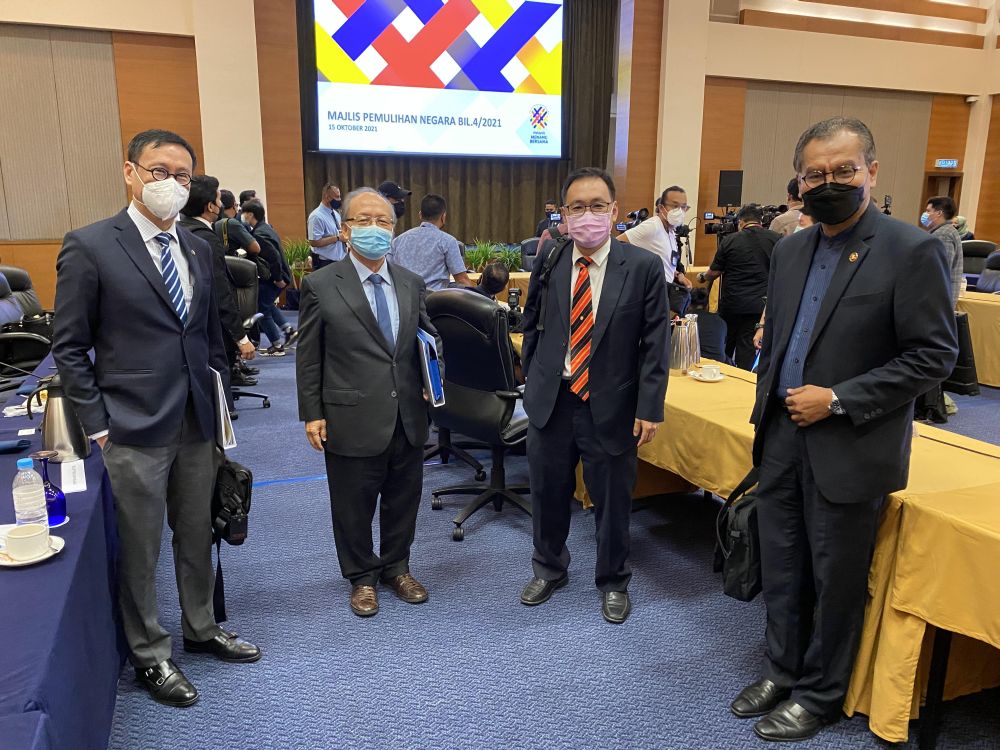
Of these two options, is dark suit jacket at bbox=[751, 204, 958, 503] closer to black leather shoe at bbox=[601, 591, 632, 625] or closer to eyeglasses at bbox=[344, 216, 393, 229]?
black leather shoe at bbox=[601, 591, 632, 625]

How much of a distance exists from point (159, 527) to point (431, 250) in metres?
2.88

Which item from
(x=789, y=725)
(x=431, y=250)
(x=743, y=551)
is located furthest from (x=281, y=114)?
(x=789, y=725)

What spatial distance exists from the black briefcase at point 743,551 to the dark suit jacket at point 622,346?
1.32ft

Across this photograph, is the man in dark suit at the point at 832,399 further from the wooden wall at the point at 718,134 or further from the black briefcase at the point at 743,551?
the wooden wall at the point at 718,134

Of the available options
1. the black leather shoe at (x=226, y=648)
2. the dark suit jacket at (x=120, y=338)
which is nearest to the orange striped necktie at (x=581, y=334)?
the dark suit jacket at (x=120, y=338)

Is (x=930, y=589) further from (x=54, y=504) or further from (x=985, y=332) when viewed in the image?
(x=985, y=332)

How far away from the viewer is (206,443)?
7.20 feet

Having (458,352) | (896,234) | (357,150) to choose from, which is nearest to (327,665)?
(458,352)

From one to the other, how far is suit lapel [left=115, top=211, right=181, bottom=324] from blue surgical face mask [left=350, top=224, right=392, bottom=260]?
664 mm

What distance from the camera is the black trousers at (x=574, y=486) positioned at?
253 cm

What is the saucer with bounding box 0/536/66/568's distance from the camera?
157 cm

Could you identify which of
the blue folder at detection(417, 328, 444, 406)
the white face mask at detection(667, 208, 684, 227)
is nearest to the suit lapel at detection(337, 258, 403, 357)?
the blue folder at detection(417, 328, 444, 406)

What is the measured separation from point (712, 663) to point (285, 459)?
279 cm

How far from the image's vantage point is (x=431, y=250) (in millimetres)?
4668
